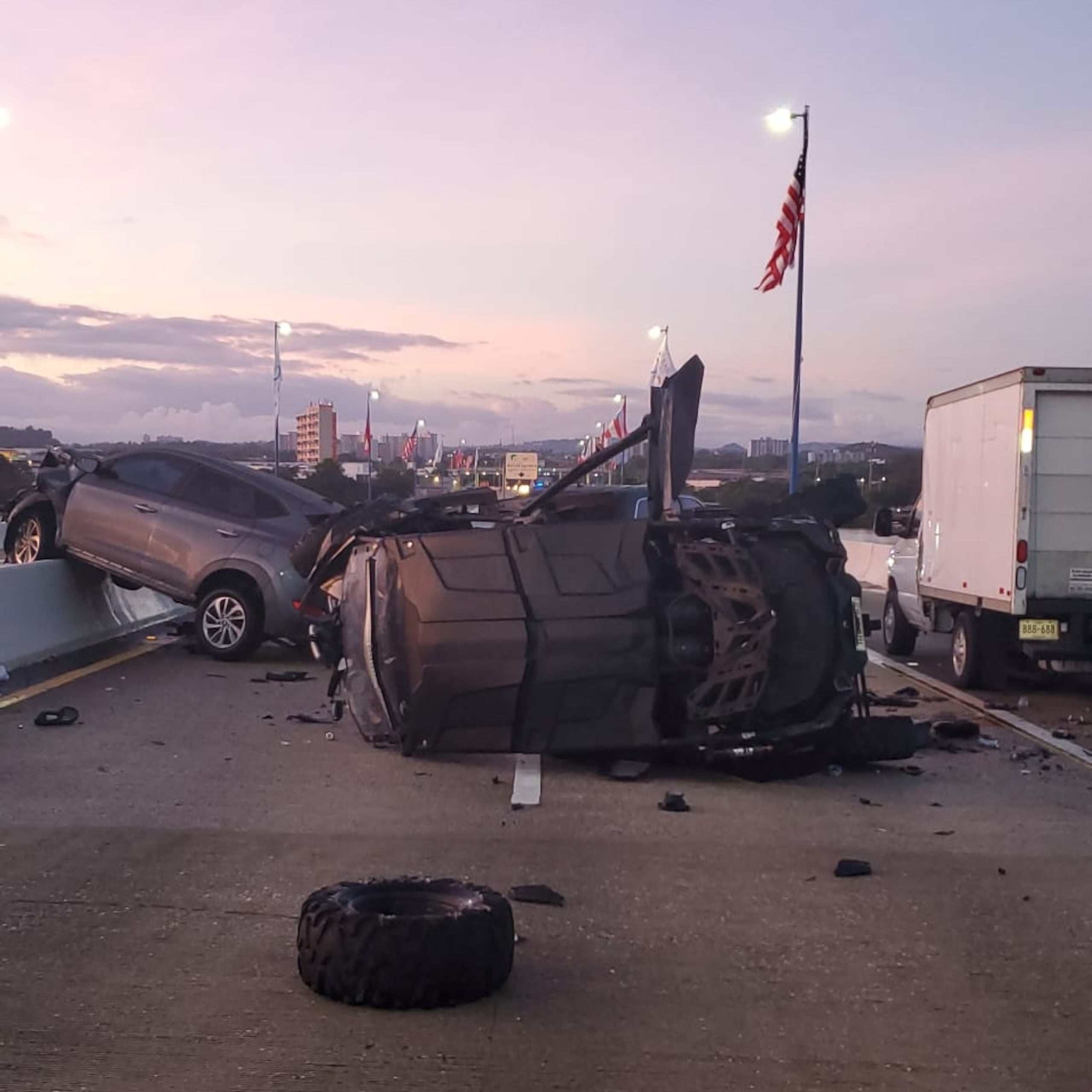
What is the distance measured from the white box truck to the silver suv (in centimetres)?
645

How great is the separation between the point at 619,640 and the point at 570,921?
2.94 m

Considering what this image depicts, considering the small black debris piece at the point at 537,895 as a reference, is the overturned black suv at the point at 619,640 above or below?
above

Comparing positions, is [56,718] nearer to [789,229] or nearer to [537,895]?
[537,895]

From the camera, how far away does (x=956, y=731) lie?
10906 millimetres

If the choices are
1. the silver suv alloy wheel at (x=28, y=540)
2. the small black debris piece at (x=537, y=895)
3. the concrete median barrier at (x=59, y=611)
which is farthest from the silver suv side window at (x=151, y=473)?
the small black debris piece at (x=537, y=895)

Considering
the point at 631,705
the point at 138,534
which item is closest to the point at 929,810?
the point at 631,705

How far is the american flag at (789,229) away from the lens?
95.1ft

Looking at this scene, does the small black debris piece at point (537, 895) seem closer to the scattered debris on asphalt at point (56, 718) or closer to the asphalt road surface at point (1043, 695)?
the scattered debris on asphalt at point (56, 718)

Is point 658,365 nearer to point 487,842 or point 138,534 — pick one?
point 138,534

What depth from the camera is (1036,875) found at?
6.82m

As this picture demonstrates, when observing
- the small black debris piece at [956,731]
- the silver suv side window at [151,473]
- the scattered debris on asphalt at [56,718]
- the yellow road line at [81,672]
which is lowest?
the yellow road line at [81,672]

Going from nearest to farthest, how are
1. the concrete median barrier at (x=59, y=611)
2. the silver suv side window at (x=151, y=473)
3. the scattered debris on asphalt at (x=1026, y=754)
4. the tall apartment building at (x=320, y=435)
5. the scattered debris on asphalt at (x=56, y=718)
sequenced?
1. the scattered debris on asphalt at (x=1026, y=754)
2. the scattered debris on asphalt at (x=56, y=718)
3. the concrete median barrier at (x=59, y=611)
4. the silver suv side window at (x=151, y=473)
5. the tall apartment building at (x=320, y=435)

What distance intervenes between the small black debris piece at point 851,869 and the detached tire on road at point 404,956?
219cm

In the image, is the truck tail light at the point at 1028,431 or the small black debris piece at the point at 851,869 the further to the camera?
the truck tail light at the point at 1028,431
